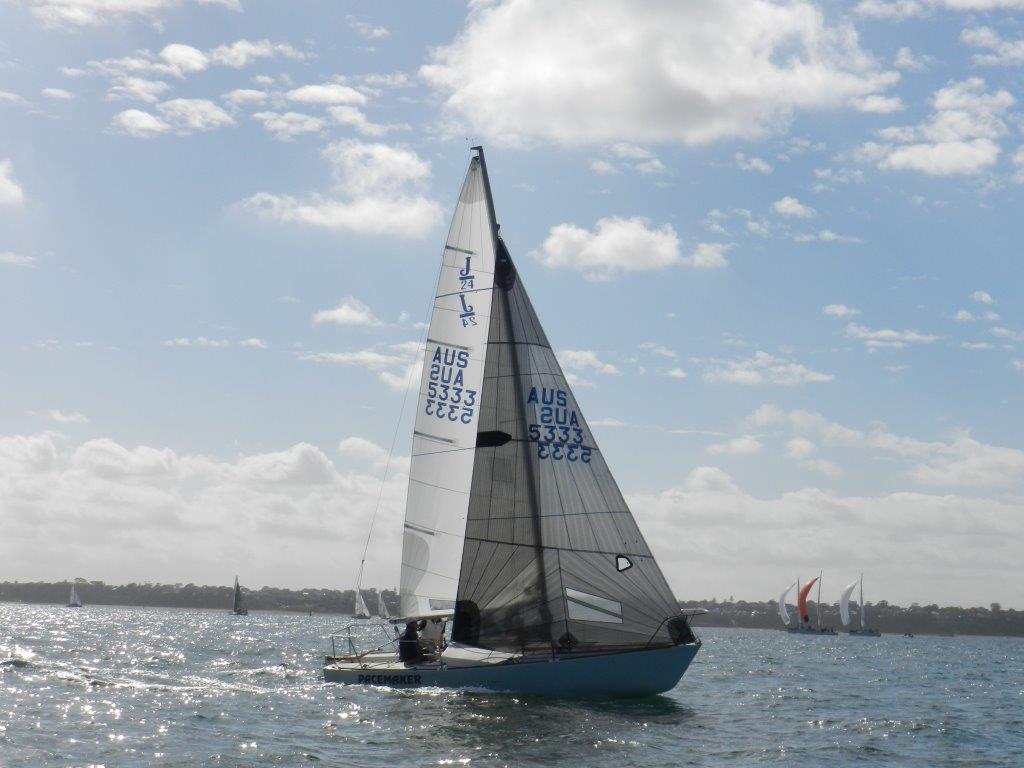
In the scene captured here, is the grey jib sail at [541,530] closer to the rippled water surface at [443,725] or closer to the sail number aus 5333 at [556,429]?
the sail number aus 5333 at [556,429]

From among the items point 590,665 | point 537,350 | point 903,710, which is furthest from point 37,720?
point 903,710

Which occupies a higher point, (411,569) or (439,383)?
(439,383)

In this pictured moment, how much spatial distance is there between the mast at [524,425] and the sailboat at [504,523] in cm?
4

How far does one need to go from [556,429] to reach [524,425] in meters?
0.85

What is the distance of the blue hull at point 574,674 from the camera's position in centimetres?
2738

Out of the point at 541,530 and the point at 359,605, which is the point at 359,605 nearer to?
→ the point at 359,605

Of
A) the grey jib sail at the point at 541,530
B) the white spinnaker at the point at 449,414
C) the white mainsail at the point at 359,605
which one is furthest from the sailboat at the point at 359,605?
the grey jib sail at the point at 541,530

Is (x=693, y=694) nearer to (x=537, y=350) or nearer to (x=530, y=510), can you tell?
(x=530, y=510)

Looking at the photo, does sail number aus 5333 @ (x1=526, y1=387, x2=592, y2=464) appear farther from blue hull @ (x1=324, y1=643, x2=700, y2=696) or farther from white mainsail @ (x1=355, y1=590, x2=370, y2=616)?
white mainsail @ (x1=355, y1=590, x2=370, y2=616)

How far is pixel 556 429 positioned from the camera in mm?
30094

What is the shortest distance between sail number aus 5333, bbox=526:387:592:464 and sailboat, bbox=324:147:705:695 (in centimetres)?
3

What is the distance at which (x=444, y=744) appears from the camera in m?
22.5

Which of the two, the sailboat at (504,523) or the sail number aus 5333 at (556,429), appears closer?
the sailboat at (504,523)

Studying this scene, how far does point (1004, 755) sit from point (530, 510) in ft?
39.8
